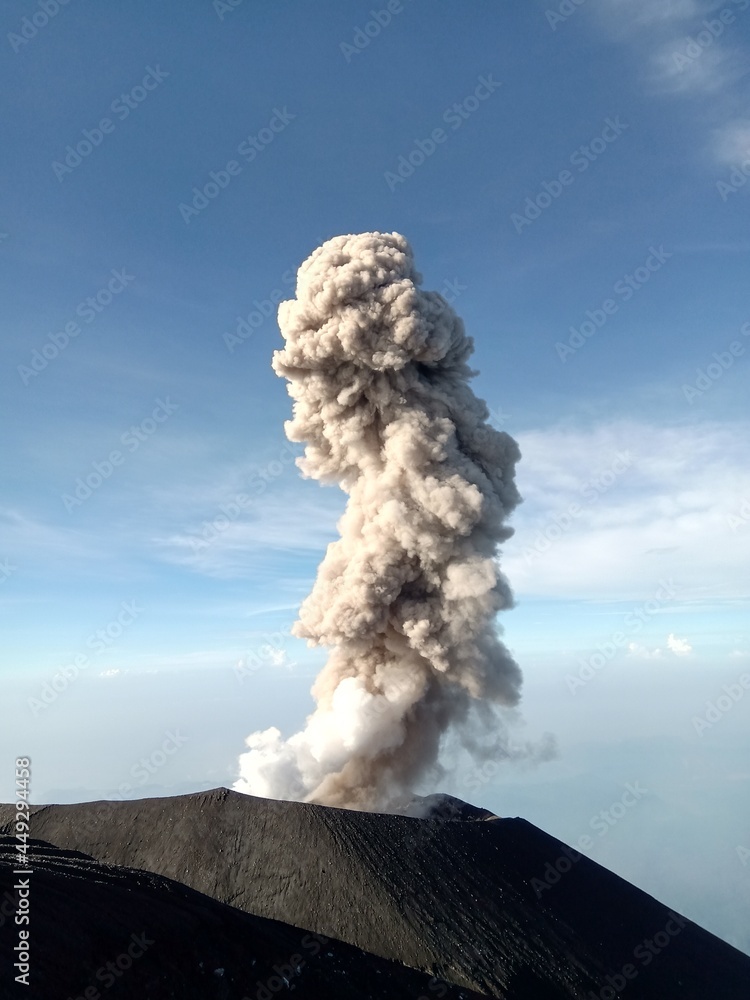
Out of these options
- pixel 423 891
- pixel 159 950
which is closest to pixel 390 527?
pixel 423 891

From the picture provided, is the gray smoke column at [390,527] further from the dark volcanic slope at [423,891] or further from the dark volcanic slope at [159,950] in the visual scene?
the dark volcanic slope at [159,950]

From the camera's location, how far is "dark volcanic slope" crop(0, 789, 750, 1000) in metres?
24.2

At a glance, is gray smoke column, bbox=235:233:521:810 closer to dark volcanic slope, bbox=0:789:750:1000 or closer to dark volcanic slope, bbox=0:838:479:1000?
dark volcanic slope, bbox=0:789:750:1000

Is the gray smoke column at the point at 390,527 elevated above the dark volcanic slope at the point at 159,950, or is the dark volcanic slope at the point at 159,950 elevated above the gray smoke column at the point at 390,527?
the gray smoke column at the point at 390,527

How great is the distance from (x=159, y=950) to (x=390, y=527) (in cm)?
2069

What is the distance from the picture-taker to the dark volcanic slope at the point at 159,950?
51.2 feet

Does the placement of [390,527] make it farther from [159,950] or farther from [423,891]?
[159,950]

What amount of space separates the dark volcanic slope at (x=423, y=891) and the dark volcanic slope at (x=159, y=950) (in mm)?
2467

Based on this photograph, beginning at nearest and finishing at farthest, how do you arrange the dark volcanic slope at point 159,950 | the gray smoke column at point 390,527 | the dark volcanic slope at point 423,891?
the dark volcanic slope at point 159,950 → the dark volcanic slope at point 423,891 → the gray smoke column at point 390,527

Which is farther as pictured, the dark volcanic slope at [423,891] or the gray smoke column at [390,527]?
the gray smoke column at [390,527]

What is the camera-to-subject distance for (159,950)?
1747cm

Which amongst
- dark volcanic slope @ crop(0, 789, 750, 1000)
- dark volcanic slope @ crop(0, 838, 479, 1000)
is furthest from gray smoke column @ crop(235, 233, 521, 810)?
dark volcanic slope @ crop(0, 838, 479, 1000)

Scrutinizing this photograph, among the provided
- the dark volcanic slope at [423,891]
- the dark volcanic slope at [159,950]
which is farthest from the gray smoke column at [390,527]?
the dark volcanic slope at [159,950]

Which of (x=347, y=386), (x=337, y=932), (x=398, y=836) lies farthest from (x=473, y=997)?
(x=347, y=386)
